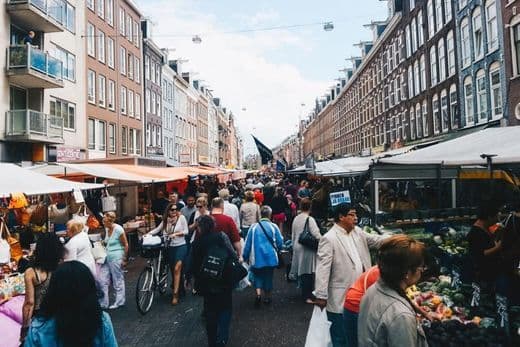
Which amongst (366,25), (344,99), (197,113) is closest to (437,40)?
(366,25)

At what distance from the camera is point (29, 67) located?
1969 cm

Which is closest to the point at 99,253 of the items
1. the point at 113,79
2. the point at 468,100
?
the point at 468,100

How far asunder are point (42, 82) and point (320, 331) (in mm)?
21396

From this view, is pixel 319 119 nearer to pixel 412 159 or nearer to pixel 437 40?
pixel 437 40

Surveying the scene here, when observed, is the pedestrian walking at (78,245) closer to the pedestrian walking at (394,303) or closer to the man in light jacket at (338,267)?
the man in light jacket at (338,267)

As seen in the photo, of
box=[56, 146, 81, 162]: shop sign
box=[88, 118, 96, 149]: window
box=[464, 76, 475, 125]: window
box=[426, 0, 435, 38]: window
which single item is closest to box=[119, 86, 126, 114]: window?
box=[88, 118, 96, 149]: window

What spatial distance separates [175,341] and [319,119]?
276 ft

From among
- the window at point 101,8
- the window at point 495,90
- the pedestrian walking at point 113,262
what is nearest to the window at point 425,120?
the window at point 495,90

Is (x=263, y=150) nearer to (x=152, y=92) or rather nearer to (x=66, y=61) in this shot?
(x=66, y=61)

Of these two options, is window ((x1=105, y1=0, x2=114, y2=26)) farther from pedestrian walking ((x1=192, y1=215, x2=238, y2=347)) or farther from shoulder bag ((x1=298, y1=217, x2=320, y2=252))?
pedestrian walking ((x1=192, y1=215, x2=238, y2=347))

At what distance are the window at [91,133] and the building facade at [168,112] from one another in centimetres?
1545

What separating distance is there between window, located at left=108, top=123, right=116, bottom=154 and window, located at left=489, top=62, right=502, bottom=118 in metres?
23.9

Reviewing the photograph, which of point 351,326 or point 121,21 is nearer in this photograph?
point 351,326

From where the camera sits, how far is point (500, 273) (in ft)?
15.7
